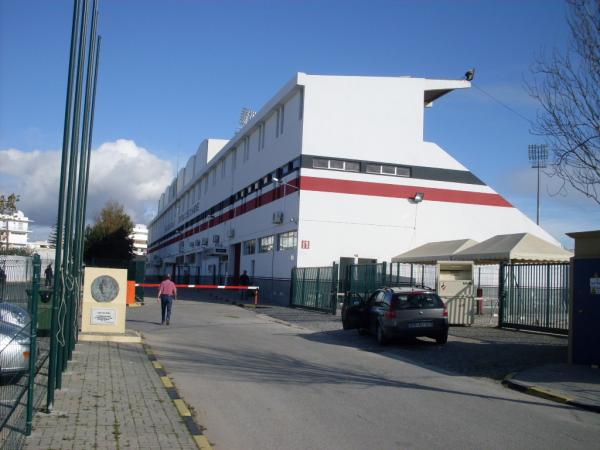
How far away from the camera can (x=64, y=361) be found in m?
10.5

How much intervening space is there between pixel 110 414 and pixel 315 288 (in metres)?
24.0

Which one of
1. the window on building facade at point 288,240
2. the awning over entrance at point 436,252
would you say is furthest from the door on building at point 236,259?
the awning over entrance at point 436,252

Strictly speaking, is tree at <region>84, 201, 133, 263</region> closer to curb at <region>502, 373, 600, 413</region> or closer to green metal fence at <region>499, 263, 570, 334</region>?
green metal fence at <region>499, 263, 570, 334</region>

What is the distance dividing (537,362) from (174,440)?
9629 mm

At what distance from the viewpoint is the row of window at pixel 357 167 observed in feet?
118

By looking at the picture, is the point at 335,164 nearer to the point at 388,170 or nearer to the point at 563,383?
the point at 388,170

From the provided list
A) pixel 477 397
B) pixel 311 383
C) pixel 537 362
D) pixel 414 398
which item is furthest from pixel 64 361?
pixel 537 362

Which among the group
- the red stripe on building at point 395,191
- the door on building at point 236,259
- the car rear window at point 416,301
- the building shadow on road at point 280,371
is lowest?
the building shadow on road at point 280,371

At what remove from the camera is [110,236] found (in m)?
77.6

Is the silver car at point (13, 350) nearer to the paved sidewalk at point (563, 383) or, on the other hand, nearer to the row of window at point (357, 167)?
the paved sidewalk at point (563, 383)

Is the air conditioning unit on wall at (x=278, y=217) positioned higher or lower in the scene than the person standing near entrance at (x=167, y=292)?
higher

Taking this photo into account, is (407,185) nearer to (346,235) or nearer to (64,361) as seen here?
(346,235)

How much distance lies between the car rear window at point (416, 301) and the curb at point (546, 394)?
4.81 metres

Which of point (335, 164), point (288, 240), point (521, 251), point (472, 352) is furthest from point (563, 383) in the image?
point (288, 240)
